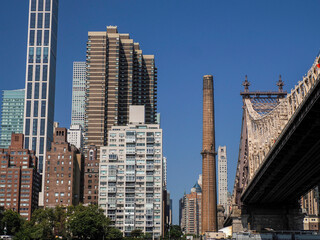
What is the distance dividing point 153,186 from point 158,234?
14.5m

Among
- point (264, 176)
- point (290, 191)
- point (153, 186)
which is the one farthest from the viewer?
point (153, 186)

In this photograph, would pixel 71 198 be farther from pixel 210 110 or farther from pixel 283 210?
pixel 283 210

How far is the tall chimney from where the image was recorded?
166 metres

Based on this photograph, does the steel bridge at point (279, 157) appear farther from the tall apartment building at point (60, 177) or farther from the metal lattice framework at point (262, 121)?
the tall apartment building at point (60, 177)

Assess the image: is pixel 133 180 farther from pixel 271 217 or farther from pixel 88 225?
pixel 271 217

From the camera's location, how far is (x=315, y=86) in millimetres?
46562

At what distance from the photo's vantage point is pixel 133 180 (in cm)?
16912

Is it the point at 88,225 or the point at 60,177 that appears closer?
the point at 88,225

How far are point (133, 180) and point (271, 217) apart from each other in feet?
187

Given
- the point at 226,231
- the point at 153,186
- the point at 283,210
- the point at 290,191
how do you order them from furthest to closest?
the point at 153,186, the point at 226,231, the point at 283,210, the point at 290,191

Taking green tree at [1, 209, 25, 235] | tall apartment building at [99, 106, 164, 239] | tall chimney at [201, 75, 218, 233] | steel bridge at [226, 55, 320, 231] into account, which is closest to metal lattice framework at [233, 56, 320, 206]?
steel bridge at [226, 55, 320, 231]

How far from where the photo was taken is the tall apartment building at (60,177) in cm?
17488

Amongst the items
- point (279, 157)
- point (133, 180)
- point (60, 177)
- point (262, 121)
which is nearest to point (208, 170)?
point (133, 180)

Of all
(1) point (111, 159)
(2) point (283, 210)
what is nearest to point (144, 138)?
(1) point (111, 159)
